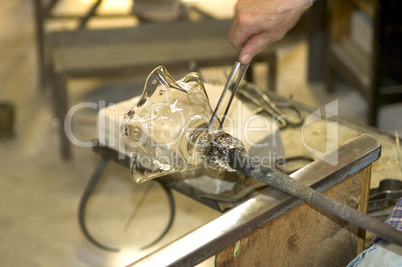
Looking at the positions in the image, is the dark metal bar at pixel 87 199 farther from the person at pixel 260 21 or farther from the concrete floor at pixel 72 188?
the person at pixel 260 21

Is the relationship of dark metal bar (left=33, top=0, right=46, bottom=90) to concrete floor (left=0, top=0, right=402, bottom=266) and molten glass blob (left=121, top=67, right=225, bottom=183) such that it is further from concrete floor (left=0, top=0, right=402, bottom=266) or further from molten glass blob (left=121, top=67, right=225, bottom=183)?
molten glass blob (left=121, top=67, right=225, bottom=183)

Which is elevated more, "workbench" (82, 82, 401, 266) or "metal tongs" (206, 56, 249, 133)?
"metal tongs" (206, 56, 249, 133)

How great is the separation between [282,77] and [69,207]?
4.77ft

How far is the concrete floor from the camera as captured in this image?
2.23 metres

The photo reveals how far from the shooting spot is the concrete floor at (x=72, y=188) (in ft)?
7.32

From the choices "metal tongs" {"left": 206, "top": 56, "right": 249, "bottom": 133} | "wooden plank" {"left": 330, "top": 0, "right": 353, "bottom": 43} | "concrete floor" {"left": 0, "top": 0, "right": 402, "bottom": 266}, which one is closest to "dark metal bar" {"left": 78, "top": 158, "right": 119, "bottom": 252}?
"concrete floor" {"left": 0, "top": 0, "right": 402, "bottom": 266}

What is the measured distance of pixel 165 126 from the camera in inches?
51.3

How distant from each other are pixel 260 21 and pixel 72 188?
141 centimetres

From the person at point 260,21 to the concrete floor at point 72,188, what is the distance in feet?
3.03

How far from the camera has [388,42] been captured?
2.67m

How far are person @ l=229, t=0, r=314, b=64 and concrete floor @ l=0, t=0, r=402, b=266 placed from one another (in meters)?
0.92

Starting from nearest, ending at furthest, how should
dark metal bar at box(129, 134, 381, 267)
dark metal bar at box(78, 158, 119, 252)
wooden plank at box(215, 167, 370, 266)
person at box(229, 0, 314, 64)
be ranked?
dark metal bar at box(129, 134, 381, 267), wooden plank at box(215, 167, 370, 266), person at box(229, 0, 314, 64), dark metal bar at box(78, 158, 119, 252)

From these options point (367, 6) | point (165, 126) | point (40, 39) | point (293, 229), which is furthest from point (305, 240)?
point (40, 39)

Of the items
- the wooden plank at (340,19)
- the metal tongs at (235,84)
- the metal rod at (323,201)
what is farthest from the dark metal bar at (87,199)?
the wooden plank at (340,19)
